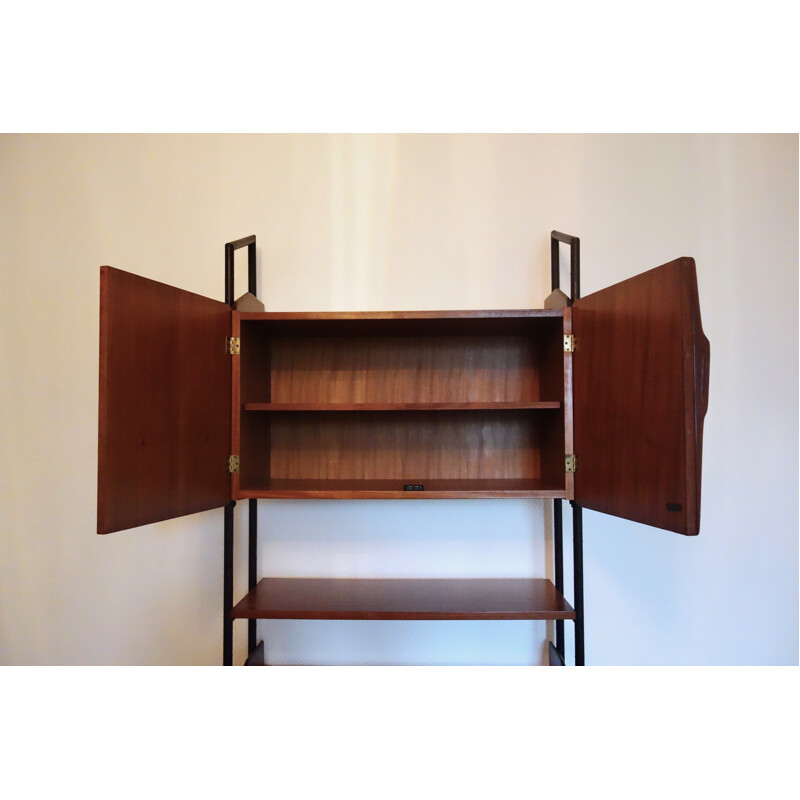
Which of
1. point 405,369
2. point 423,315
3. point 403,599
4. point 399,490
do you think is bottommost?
point 403,599

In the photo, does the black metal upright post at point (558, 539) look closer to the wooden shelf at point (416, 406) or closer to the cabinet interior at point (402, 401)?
the cabinet interior at point (402, 401)

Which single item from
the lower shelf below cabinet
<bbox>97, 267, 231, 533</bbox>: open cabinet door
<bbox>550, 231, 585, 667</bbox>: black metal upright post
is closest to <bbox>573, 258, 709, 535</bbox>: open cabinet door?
<bbox>550, 231, 585, 667</bbox>: black metal upright post

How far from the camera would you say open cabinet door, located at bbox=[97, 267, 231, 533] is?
102 centimetres

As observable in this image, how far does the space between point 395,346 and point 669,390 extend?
86cm

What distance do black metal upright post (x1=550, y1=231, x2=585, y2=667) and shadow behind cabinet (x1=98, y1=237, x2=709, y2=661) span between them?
5 centimetres

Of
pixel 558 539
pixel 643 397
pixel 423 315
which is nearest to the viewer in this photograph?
pixel 643 397

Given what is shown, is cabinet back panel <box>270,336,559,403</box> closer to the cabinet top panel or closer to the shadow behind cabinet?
the shadow behind cabinet

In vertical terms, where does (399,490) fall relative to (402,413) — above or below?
below

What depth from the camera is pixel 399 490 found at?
1356 millimetres

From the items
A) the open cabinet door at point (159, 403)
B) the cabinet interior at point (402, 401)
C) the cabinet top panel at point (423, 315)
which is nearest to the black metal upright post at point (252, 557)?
the cabinet interior at point (402, 401)

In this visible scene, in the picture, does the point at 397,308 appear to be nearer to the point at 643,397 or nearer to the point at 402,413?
the point at 402,413

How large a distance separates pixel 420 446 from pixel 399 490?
279 millimetres

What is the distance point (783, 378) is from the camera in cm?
167

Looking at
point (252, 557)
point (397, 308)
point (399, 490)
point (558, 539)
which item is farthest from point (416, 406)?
point (252, 557)
